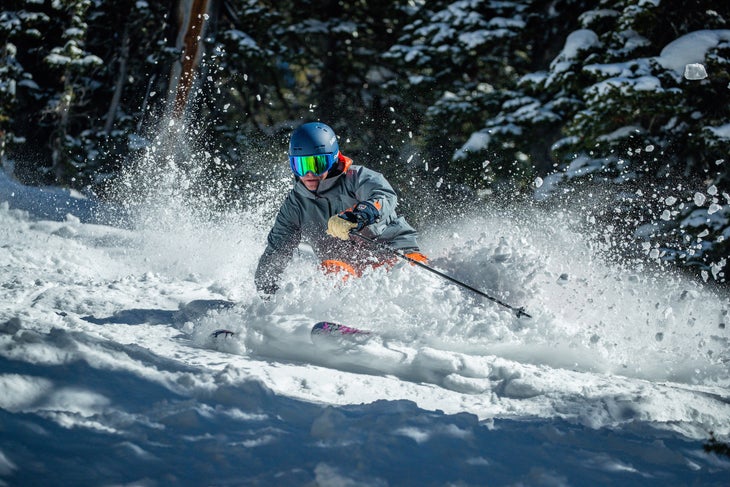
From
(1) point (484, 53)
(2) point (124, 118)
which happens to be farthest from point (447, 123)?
(2) point (124, 118)

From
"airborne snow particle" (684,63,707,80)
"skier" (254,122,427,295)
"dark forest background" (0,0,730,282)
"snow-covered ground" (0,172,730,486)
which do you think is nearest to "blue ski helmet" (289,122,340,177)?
"skier" (254,122,427,295)

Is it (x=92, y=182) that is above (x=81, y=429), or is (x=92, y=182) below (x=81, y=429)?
above

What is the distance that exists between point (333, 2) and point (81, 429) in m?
15.0

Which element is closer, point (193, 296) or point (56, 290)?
point (56, 290)

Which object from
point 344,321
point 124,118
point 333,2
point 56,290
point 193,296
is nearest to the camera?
point 344,321

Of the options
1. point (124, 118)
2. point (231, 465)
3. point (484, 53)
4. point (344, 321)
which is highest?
point (484, 53)

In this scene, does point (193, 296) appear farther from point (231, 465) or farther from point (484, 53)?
point (484, 53)

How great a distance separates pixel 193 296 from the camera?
18.5 ft

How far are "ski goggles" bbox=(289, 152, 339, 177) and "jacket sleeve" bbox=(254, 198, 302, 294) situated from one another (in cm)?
53

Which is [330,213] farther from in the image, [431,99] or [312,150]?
[431,99]

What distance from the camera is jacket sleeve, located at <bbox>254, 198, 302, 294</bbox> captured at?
5.57m

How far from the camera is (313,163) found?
5234mm

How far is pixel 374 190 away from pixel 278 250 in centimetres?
114

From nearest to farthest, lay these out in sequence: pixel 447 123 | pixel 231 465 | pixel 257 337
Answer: pixel 231 465
pixel 257 337
pixel 447 123
